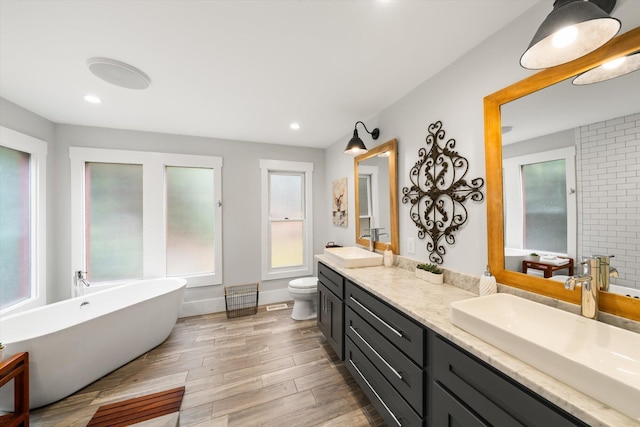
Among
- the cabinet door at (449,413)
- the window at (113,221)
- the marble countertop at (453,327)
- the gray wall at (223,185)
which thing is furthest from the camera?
the window at (113,221)

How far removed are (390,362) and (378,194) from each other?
1.54 metres

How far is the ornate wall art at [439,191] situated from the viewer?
1.54m

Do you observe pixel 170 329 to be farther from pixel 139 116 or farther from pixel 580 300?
pixel 580 300

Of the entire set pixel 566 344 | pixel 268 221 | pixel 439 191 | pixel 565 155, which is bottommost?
Answer: pixel 566 344

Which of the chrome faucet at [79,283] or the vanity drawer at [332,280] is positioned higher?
the vanity drawer at [332,280]

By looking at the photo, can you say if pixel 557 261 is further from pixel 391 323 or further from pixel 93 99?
pixel 93 99

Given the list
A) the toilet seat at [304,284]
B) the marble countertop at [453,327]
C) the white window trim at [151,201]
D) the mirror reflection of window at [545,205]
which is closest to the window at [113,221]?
the white window trim at [151,201]

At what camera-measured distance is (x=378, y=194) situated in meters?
2.43

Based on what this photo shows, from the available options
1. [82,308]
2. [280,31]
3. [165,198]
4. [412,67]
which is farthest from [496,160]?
[82,308]

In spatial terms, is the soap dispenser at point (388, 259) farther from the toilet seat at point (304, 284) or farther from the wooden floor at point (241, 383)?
the toilet seat at point (304, 284)

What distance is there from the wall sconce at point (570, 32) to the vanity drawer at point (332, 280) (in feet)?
5.77

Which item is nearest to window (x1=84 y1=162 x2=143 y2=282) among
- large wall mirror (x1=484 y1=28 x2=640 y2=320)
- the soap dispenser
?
the soap dispenser

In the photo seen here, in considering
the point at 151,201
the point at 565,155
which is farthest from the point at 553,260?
the point at 151,201

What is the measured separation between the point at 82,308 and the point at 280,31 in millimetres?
3171
